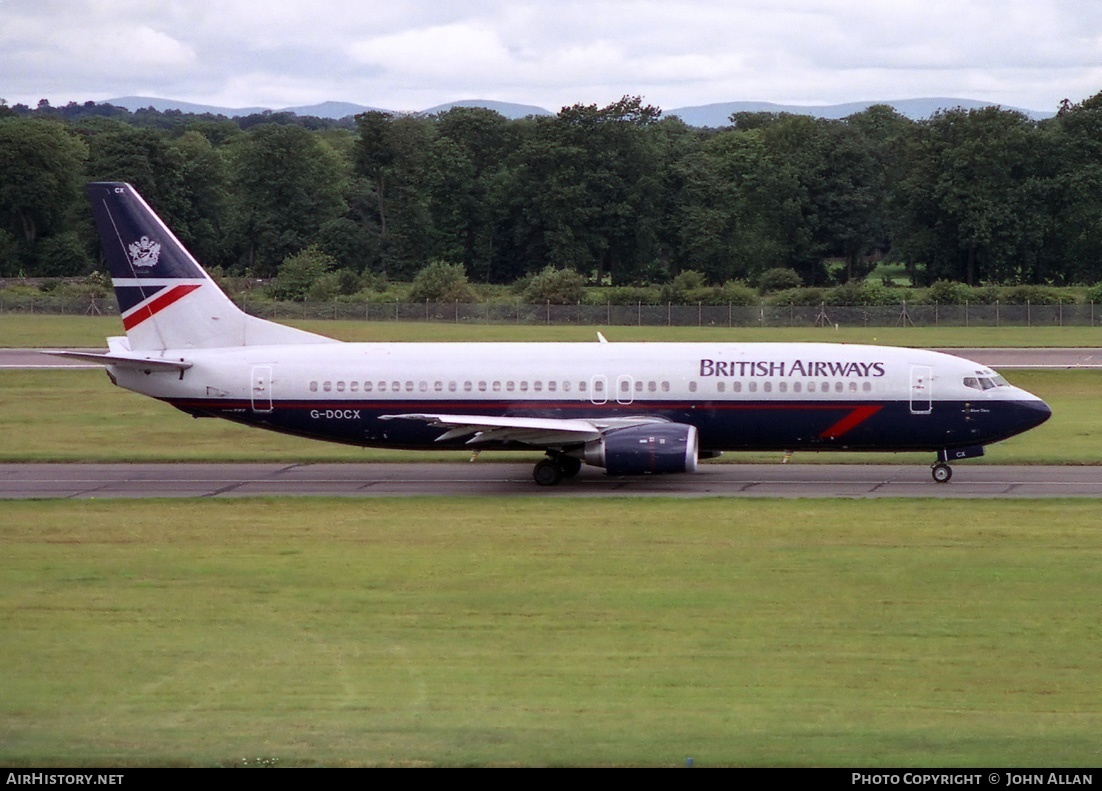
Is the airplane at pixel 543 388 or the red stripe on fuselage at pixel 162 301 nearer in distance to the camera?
the airplane at pixel 543 388

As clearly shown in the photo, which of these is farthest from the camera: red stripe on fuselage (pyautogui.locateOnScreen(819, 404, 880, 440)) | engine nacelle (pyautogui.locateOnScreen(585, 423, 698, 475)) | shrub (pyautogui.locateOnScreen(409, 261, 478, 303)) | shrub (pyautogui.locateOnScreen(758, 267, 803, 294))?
shrub (pyautogui.locateOnScreen(758, 267, 803, 294))

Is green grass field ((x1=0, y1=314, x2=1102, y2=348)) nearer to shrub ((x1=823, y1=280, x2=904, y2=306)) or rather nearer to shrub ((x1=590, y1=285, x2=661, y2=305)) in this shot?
shrub ((x1=823, y1=280, x2=904, y2=306))

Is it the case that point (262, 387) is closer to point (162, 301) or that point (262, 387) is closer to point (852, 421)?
point (162, 301)

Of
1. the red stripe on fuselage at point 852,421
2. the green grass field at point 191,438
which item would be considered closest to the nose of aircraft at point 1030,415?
the red stripe on fuselage at point 852,421

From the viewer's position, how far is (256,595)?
24.4m

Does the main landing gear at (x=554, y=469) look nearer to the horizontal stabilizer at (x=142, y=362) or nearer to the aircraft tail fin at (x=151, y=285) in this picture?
the aircraft tail fin at (x=151, y=285)

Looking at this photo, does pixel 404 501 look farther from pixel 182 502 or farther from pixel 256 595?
pixel 256 595

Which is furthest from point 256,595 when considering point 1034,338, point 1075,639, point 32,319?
point 32,319

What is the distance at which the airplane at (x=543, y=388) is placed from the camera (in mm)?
35719

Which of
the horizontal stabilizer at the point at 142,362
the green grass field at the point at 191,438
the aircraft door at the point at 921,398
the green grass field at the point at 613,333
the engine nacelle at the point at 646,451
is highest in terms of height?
the horizontal stabilizer at the point at 142,362

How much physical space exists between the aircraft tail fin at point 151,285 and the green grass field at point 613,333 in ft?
146

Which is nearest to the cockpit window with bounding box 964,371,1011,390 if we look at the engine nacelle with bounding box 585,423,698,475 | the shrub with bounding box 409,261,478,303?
the engine nacelle with bounding box 585,423,698,475

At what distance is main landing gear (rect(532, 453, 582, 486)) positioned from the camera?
120 ft

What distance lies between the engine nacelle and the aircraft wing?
2.11 feet
